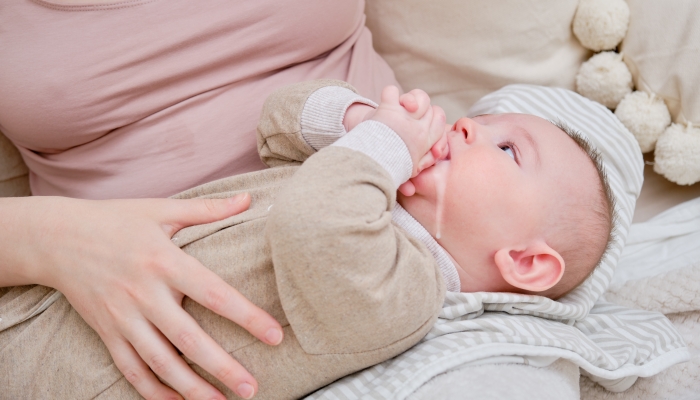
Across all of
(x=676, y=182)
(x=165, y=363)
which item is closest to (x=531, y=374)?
(x=165, y=363)

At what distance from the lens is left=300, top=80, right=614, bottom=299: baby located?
99 centimetres

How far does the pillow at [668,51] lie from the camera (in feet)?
4.12

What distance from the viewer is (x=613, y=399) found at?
115 cm

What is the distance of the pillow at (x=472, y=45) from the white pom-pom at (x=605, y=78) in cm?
5

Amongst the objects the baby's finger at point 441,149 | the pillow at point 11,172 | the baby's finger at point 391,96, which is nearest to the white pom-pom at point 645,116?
the baby's finger at point 441,149

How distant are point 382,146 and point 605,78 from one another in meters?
0.83

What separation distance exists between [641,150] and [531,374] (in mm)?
792

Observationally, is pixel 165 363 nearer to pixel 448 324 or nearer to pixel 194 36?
pixel 448 324

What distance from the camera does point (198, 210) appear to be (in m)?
0.96

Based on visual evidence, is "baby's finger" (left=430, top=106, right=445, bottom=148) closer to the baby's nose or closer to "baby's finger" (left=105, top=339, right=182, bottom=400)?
the baby's nose

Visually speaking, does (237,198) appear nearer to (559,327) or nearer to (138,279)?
(138,279)

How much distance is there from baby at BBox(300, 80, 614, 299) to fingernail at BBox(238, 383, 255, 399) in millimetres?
429

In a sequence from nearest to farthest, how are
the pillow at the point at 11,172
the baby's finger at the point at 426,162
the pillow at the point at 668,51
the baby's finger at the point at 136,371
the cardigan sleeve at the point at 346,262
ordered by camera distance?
the cardigan sleeve at the point at 346,262
the baby's finger at the point at 136,371
the baby's finger at the point at 426,162
the pillow at the point at 668,51
the pillow at the point at 11,172

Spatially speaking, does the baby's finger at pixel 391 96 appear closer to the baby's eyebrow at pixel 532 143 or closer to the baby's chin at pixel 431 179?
the baby's chin at pixel 431 179
